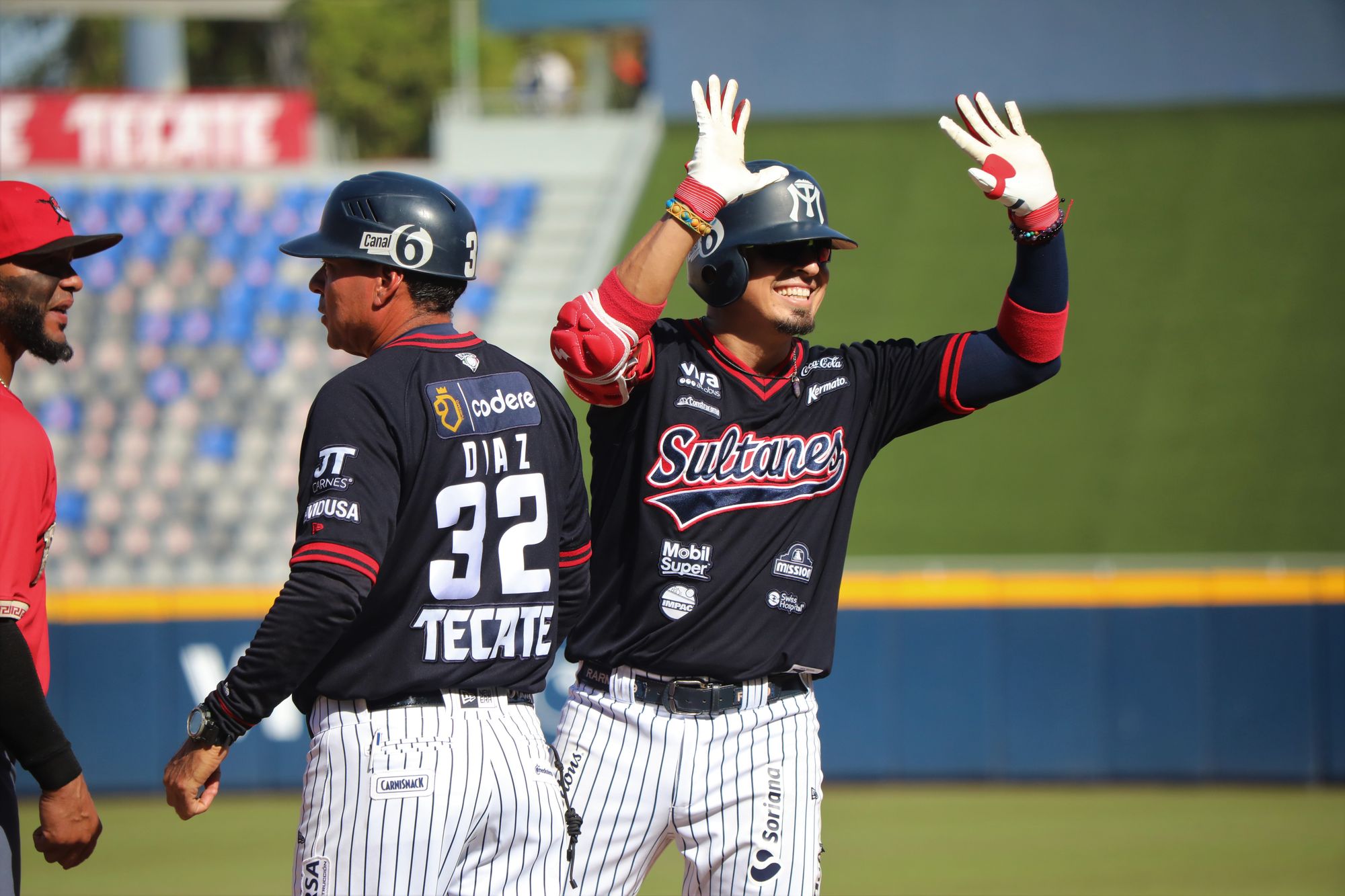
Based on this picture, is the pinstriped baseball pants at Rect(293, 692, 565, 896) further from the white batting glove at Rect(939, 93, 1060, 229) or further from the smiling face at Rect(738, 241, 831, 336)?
the white batting glove at Rect(939, 93, 1060, 229)

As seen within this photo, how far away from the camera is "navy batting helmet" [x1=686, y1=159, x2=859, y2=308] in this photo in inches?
152

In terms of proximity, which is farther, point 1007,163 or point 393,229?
point 1007,163

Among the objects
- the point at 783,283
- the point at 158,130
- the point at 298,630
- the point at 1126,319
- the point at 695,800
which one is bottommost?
the point at 695,800

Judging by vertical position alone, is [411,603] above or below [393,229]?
below

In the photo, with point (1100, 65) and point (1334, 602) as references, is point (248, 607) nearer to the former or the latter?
point (1334, 602)

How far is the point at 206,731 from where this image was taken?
9.77ft

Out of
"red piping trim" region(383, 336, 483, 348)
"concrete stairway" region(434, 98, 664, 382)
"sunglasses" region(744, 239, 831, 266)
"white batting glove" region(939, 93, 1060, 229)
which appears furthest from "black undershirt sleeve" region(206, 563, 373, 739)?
"concrete stairway" region(434, 98, 664, 382)

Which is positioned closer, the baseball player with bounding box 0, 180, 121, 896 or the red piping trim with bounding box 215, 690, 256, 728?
the red piping trim with bounding box 215, 690, 256, 728

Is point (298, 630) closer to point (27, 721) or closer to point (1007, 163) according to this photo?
point (27, 721)

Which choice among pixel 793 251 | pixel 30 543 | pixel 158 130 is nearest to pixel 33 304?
pixel 30 543

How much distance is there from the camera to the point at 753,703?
3736 mm

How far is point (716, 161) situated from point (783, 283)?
18.7 inches

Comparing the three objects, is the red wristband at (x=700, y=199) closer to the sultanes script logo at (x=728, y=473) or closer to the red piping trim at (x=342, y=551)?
the sultanes script logo at (x=728, y=473)

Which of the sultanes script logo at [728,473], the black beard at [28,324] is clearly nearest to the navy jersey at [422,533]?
the sultanes script logo at [728,473]
